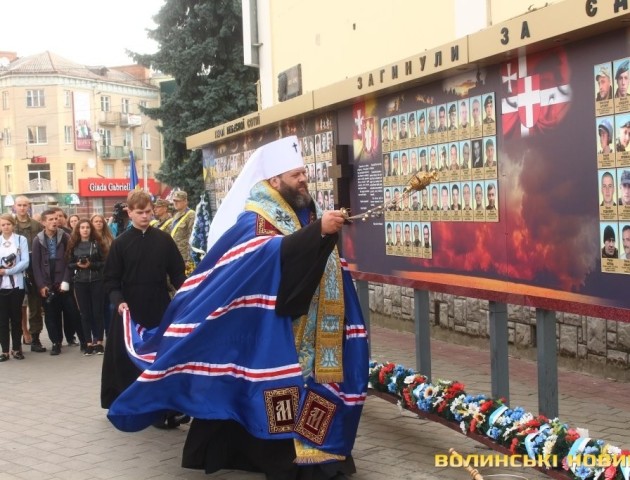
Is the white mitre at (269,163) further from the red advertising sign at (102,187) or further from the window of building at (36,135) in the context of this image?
the window of building at (36,135)

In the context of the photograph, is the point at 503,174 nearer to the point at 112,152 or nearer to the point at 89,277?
the point at 89,277

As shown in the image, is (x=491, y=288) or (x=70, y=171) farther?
(x=70, y=171)

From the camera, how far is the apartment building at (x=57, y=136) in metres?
67.1

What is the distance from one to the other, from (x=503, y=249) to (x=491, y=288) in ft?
1.04

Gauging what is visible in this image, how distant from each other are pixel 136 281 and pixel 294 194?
2220 millimetres

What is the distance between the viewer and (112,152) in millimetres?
72062

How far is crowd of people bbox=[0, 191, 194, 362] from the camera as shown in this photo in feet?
37.0

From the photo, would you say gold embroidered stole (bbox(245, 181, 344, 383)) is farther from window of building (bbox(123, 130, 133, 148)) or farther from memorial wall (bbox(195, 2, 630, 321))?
window of building (bbox(123, 130, 133, 148))

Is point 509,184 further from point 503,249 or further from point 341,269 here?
point 341,269

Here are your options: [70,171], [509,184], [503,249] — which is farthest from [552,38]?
[70,171]

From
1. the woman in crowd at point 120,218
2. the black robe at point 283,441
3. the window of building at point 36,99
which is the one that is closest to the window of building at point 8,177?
the window of building at point 36,99

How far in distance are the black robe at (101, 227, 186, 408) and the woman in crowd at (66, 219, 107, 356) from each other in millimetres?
3934

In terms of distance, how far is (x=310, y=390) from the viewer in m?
5.47

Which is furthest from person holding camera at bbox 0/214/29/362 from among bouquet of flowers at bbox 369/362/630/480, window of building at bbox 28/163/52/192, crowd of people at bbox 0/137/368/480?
window of building at bbox 28/163/52/192
